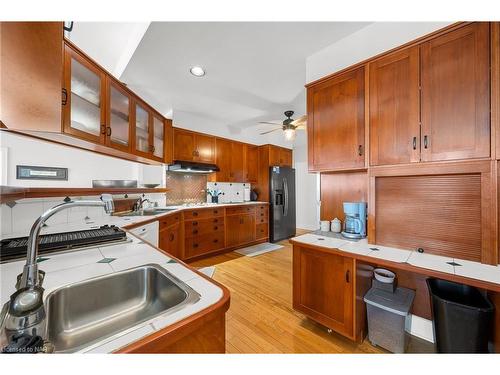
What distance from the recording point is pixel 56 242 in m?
1.14

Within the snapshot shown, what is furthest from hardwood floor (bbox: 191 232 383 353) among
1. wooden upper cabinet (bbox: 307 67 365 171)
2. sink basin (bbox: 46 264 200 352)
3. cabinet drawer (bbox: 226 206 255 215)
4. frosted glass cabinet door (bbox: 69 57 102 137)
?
frosted glass cabinet door (bbox: 69 57 102 137)

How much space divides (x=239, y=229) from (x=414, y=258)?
2.83 meters

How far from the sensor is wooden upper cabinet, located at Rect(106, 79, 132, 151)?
1.72 meters

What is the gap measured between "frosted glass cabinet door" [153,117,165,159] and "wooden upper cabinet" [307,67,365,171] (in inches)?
77.1

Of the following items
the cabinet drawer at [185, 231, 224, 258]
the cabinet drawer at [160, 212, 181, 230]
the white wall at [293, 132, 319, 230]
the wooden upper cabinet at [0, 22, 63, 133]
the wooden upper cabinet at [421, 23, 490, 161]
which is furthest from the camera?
the white wall at [293, 132, 319, 230]

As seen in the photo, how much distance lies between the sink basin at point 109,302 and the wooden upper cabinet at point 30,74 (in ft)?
3.02

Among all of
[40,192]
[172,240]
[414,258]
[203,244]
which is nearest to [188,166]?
[172,240]

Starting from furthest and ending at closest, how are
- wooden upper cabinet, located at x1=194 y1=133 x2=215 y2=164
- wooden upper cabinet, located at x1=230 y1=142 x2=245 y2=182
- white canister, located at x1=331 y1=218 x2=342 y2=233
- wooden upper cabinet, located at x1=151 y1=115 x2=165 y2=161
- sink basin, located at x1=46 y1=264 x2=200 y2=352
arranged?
1. wooden upper cabinet, located at x1=230 y1=142 x2=245 y2=182
2. wooden upper cabinet, located at x1=194 y1=133 x2=215 y2=164
3. wooden upper cabinet, located at x1=151 y1=115 x2=165 y2=161
4. white canister, located at x1=331 y1=218 x2=342 y2=233
5. sink basin, located at x1=46 y1=264 x2=200 y2=352

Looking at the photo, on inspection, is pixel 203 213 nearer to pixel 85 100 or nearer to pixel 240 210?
pixel 240 210

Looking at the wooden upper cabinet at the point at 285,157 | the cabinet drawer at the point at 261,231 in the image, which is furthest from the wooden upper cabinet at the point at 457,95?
the wooden upper cabinet at the point at 285,157

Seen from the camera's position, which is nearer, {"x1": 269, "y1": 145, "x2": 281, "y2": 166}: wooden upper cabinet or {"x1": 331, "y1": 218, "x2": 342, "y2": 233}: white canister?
{"x1": 331, "y1": 218, "x2": 342, "y2": 233}: white canister

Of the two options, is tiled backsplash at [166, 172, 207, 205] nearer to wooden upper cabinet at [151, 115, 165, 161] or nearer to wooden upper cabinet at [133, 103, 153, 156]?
wooden upper cabinet at [151, 115, 165, 161]

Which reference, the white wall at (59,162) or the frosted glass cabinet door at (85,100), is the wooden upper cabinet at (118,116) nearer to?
the frosted glass cabinet door at (85,100)
